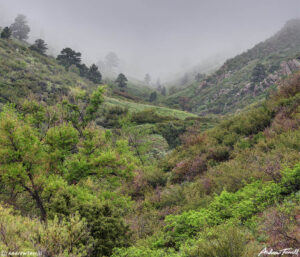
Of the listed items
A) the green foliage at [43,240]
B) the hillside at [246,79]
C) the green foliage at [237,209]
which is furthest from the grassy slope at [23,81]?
the hillside at [246,79]

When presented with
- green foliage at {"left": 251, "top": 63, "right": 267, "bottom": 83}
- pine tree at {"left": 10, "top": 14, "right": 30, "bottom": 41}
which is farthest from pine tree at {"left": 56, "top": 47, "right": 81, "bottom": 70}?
green foliage at {"left": 251, "top": 63, "right": 267, "bottom": 83}

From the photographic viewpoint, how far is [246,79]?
7431 centimetres

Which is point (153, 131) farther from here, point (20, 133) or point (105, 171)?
point (20, 133)

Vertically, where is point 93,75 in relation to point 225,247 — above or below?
above

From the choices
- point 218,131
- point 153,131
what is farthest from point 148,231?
point 153,131

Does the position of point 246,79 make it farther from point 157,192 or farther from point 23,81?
point 157,192

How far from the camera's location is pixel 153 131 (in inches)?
1230

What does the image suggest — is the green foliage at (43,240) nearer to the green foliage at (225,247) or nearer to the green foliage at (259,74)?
the green foliage at (225,247)

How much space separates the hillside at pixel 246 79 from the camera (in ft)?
205

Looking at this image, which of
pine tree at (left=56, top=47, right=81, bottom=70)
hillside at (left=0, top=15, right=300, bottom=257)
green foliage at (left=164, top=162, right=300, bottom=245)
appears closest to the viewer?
hillside at (left=0, top=15, right=300, bottom=257)

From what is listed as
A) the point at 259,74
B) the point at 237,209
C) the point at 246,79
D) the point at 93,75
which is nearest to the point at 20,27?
the point at 93,75

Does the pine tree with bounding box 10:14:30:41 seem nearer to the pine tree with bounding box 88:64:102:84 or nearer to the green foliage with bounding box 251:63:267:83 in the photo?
the pine tree with bounding box 88:64:102:84

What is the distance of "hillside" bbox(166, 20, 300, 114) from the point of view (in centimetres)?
6262

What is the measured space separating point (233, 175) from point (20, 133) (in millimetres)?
8877
